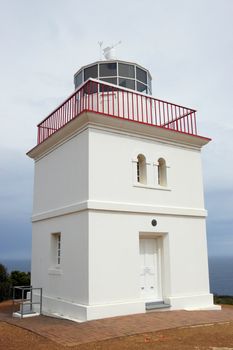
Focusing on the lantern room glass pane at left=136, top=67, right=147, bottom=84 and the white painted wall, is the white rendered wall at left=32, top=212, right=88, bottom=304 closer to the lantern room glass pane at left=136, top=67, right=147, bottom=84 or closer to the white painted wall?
the white painted wall

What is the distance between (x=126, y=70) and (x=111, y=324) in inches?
333

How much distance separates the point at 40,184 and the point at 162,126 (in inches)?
194

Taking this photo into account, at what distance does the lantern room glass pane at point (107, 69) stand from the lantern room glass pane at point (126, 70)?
0.68 ft

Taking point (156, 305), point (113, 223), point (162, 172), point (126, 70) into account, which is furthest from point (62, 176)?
point (156, 305)

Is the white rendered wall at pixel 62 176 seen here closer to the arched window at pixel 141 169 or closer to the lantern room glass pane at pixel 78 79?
the arched window at pixel 141 169

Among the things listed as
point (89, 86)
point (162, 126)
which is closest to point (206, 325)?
point (162, 126)

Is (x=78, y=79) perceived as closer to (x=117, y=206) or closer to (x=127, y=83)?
(x=127, y=83)

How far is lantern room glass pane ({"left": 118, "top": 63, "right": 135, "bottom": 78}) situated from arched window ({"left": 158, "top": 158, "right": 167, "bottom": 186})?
11.1ft

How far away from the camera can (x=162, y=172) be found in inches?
483

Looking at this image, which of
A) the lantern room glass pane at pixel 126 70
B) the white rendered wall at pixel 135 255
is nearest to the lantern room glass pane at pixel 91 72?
the lantern room glass pane at pixel 126 70

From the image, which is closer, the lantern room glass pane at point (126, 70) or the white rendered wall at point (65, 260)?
the white rendered wall at point (65, 260)

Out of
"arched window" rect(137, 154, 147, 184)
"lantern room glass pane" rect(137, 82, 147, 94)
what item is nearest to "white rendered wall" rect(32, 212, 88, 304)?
"arched window" rect(137, 154, 147, 184)

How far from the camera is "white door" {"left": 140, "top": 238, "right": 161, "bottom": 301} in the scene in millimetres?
11234

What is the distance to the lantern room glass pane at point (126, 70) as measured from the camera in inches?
527
